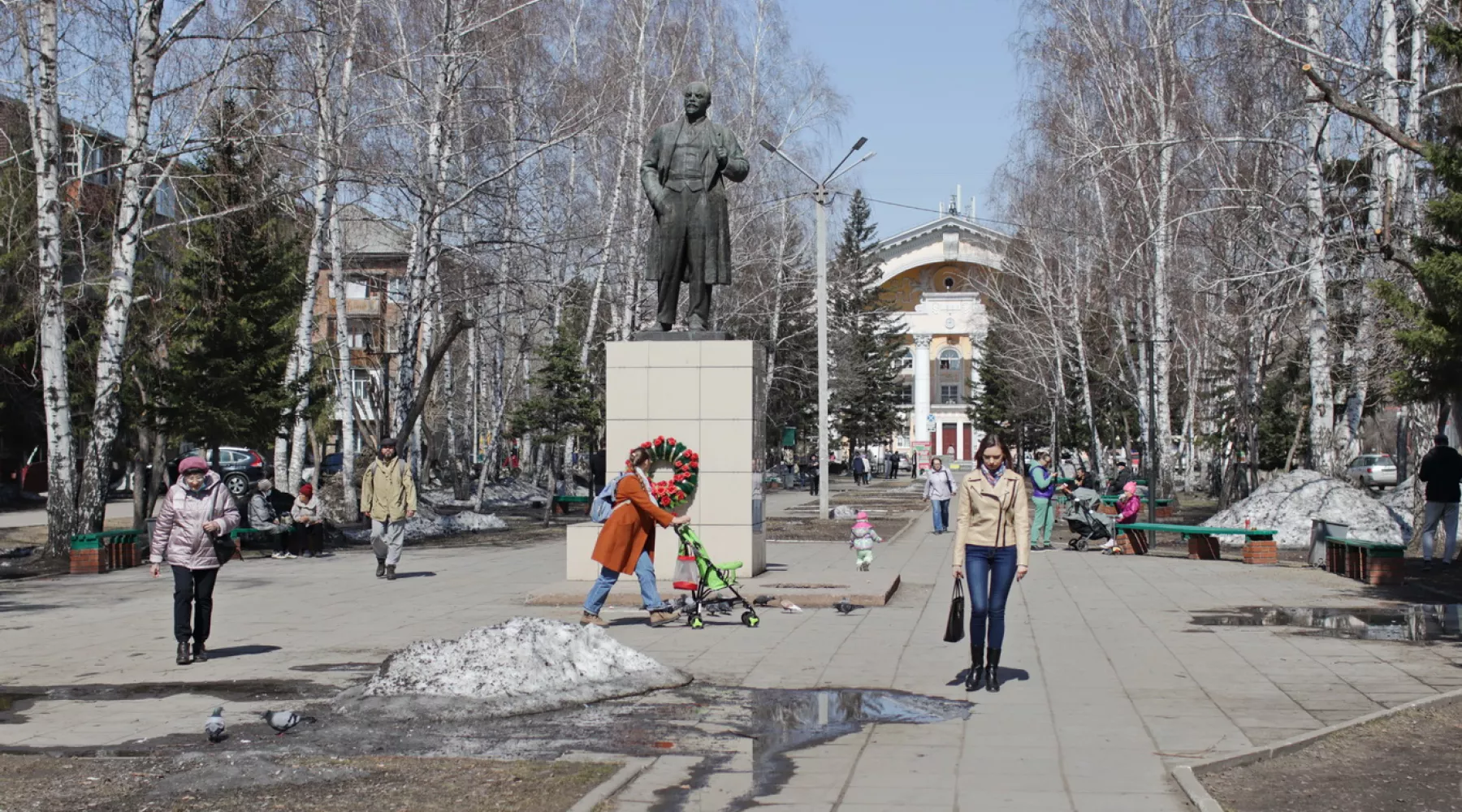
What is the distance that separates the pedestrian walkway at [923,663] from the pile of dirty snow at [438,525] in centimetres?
860

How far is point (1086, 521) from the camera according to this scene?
82.2ft

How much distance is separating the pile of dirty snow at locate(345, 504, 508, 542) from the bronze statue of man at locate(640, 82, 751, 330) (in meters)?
12.1

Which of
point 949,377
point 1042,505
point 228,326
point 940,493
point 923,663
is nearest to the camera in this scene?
point 923,663

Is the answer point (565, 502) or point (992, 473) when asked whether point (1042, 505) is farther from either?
point (992, 473)

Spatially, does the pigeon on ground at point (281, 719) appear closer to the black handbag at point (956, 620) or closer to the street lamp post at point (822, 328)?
the black handbag at point (956, 620)

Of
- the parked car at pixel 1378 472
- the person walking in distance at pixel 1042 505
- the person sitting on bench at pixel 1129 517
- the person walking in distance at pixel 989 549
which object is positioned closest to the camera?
the person walking in distance at pixel 989 549

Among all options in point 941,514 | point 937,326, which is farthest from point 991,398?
point 941,514

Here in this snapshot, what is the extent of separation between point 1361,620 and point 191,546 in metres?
10.2

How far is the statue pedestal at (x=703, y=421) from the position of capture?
15.6 metres

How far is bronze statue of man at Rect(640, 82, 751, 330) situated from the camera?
16.0 meters

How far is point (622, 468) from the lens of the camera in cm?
1532

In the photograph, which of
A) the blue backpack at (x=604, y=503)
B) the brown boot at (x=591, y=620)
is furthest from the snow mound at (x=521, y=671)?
the blue backpack at (x=604, y=503)

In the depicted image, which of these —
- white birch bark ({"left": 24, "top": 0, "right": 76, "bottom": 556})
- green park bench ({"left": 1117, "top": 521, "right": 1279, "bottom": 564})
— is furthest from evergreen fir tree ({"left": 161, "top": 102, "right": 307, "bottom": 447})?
green park bench ({"left": 1117, "top": 521, "right": 1279, "bottom": 564})

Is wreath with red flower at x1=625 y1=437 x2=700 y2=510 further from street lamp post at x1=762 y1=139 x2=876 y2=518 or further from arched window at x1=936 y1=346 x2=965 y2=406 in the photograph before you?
arched window at x1=936 y1=346 x2=965 y2=406
